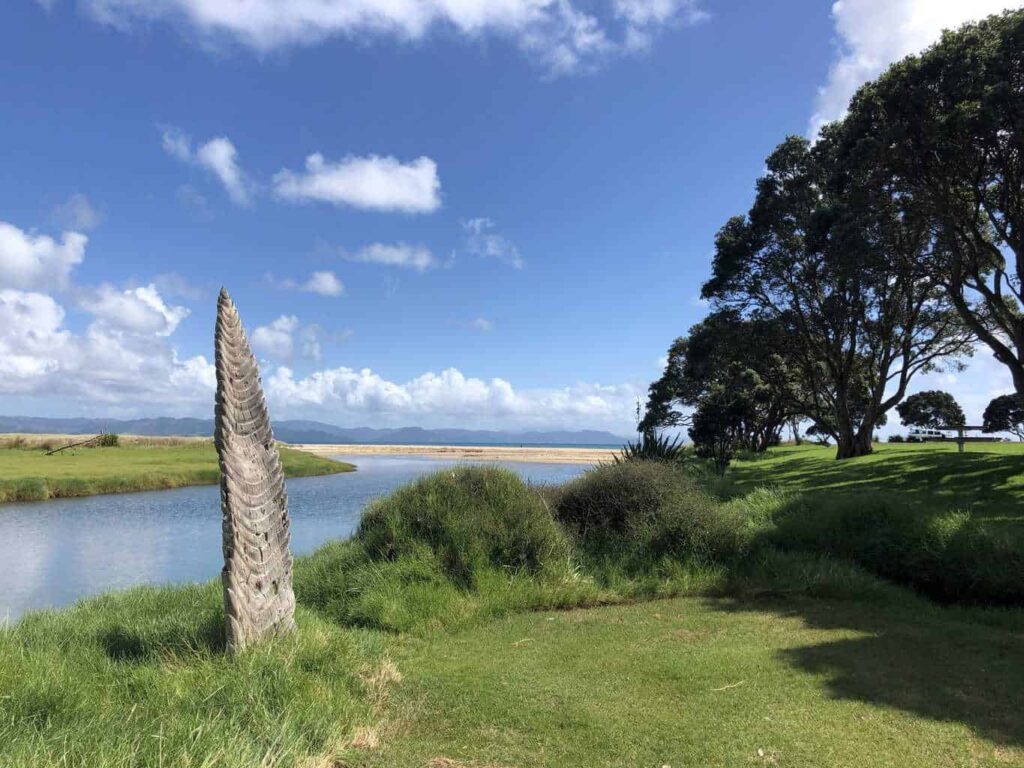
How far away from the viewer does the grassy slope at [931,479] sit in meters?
13.2

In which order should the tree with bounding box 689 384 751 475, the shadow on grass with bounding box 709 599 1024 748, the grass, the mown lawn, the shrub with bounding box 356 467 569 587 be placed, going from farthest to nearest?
the tree with bounding box 689 384 751 475 < the shrub with bounding box 356 467 569 587 < the shadow on grass with bounding box 709 599 1024 748 < the mown lawn < the grass

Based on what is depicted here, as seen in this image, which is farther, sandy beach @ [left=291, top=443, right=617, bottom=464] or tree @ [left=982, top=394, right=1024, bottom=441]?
sandy beach @ [left=291, top=443, right=617, bottom=464]

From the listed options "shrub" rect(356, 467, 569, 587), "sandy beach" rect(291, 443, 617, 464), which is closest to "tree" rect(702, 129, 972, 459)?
"shrub" rect(356, 467, 569, 587)

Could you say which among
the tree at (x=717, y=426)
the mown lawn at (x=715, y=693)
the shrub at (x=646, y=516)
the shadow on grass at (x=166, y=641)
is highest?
the tree at (x=717, y=426)

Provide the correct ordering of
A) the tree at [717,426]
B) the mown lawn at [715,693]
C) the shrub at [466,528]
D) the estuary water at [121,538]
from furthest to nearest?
the tree at [717,426] < the estuary water at [121,538] < the shrub at [466,528] < the mown lawn at [715,693]

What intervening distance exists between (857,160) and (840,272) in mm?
3899

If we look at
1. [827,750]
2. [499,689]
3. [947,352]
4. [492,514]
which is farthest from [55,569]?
[947,352]

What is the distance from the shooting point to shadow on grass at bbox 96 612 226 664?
6469mm

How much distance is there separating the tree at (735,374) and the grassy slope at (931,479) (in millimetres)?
5541

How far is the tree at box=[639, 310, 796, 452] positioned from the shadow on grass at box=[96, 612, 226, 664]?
1344 centimetres

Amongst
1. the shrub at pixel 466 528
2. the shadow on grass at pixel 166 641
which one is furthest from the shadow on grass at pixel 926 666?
the shadow on grass at pixel 166 641

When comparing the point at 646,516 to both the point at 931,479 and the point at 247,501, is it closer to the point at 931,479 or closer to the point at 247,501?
the point at 247,501

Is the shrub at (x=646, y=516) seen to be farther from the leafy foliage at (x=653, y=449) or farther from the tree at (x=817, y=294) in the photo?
the tree at (x=817, y=294)

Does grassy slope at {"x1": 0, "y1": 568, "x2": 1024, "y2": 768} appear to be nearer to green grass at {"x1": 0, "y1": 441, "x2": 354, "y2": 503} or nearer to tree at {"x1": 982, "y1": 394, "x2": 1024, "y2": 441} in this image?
green grass at {"x1": 0, "y1": 441, "x2": 354, "y2": 503}
